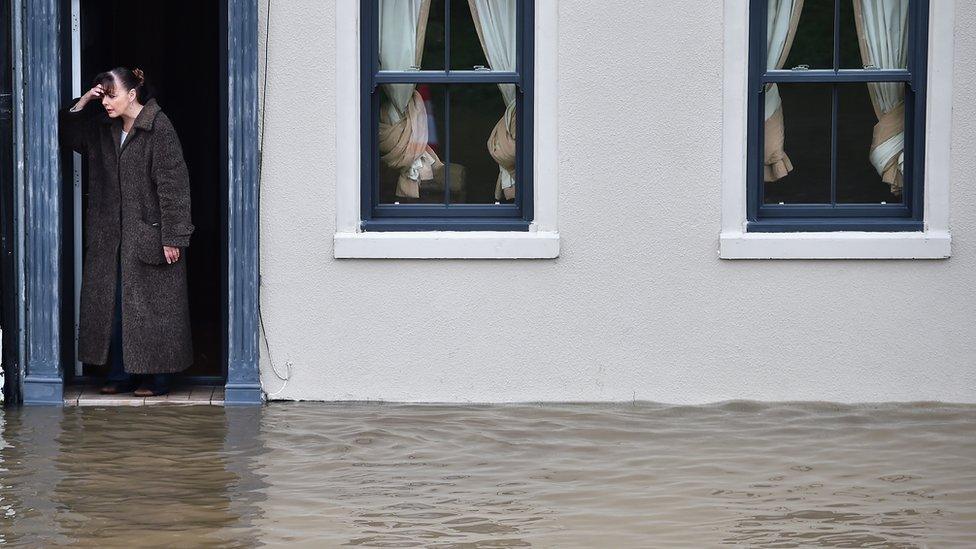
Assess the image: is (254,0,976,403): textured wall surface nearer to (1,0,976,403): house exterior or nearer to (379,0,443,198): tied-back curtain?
(1,0,976,403): house exterior

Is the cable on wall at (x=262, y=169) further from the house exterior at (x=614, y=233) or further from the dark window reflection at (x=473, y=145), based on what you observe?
the dark window reflection at (x=473, y=145)

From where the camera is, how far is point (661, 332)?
8.52 meters

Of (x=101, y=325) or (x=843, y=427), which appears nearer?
(x=843, y=427)

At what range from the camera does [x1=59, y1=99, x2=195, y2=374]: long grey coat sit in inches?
332

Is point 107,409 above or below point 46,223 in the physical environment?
below

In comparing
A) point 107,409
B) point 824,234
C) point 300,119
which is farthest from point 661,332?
point 107,409

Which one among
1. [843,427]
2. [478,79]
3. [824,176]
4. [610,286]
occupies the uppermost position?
[478,79]

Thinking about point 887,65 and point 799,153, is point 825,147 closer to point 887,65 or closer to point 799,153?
point 799,153

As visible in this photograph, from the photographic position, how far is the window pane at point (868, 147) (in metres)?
8.67

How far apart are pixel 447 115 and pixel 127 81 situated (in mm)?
1854

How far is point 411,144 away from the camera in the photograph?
344 inches

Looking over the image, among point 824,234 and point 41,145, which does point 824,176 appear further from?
point 41,145

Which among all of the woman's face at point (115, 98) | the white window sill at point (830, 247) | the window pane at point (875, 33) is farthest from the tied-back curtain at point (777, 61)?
the woman's face at point (115, 98)

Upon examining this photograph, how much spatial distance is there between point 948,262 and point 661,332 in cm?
170
